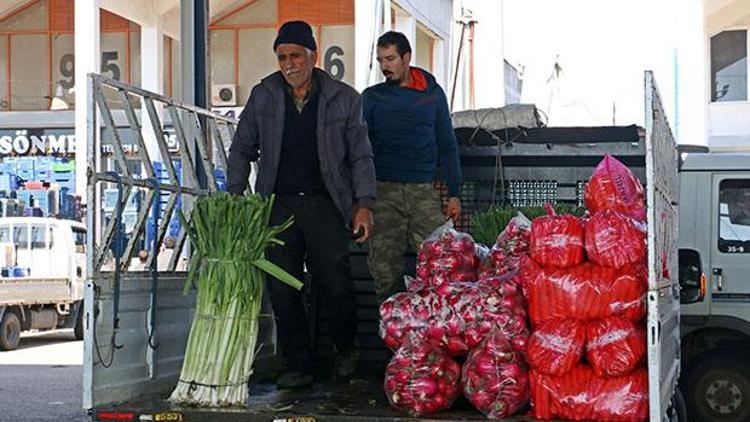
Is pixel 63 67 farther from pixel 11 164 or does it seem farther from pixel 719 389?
pixel 719 389

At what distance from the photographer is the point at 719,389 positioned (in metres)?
10.6

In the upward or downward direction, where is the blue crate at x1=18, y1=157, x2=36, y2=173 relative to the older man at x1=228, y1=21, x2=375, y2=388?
upward

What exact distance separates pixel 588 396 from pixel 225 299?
5.50 feet

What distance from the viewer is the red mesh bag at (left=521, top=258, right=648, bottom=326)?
17.0 feet

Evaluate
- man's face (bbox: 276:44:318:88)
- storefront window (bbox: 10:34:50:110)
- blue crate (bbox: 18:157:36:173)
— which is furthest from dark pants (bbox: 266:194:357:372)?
storefront window (bbox: 10:34:50:110)

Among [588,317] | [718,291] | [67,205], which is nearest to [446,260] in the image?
[588,317]

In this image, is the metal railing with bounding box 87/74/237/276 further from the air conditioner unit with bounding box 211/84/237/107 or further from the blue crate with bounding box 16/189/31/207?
the air conditioner unit with bounding box 211/84/237/107

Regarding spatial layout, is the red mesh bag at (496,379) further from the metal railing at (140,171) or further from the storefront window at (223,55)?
the storefront window at (223,55)

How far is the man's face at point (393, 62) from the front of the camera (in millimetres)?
7707

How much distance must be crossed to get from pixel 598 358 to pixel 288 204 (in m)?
2.14

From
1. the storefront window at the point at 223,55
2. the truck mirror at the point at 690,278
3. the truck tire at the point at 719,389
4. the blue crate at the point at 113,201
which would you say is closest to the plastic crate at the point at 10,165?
the storefront window at the point at 223,55

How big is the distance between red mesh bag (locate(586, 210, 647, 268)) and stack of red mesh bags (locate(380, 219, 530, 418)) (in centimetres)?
48

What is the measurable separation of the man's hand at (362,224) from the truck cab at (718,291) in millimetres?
4768

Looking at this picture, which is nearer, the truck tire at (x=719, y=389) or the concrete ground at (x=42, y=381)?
the truck tire at (x=719, y=389)
